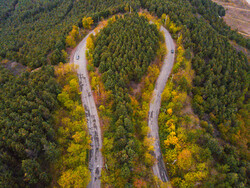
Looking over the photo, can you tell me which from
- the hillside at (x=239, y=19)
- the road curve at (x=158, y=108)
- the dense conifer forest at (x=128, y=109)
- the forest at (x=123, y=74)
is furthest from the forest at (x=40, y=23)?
the hillside at (x=239, y=19)

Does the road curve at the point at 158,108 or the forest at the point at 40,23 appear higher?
the forest at the point at 40,23

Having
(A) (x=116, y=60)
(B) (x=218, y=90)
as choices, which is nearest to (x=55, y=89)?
(A) (x=116, y=60)

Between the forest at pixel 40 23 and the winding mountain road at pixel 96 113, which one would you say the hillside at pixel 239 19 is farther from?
the forest at pixel 40 23

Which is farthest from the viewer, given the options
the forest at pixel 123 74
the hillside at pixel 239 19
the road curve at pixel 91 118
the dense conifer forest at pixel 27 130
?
the hillside at pixel 239 19

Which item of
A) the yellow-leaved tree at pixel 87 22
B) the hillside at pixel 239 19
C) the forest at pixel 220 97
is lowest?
the forest at pixel 220 97

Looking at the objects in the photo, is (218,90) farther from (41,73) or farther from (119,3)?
(119,3)

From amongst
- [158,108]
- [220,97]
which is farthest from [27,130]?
[220,97]

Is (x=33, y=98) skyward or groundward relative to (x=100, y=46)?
groundward

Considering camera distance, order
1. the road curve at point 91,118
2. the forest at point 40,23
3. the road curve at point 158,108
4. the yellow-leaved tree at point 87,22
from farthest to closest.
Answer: the yellow-leaved tree at point 87,22 → the forest at point 40,23 → the road curve at point 158,108 → the road curve at point 91,118
